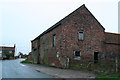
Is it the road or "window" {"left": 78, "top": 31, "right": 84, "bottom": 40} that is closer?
the road

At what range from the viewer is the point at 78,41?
943 inches

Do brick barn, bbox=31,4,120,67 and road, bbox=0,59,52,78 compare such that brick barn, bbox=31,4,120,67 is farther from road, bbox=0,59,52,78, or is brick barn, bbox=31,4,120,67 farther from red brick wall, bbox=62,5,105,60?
road, bbox=0,59,52,78

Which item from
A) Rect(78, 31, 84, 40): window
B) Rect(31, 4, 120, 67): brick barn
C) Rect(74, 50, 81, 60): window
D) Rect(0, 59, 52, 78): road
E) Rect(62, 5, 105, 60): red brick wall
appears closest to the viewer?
Rect(0, 59, 52, 78): road

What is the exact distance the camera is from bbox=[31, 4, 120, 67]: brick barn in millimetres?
23078

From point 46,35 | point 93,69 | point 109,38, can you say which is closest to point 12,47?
point 46,35

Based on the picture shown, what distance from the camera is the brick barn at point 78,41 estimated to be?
75.7ft

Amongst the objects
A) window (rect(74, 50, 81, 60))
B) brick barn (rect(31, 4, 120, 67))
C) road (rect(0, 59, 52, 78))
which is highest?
brick barn (rect(31, 4, 120, 67))

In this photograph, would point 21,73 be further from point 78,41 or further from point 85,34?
point 85,34

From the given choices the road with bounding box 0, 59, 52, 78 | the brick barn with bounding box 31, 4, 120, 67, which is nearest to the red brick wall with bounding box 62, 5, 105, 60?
the brick barn with bounding box 31, 4, 120, 67

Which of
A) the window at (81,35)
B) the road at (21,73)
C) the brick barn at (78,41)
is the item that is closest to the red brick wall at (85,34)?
the brick barn at (78,41)

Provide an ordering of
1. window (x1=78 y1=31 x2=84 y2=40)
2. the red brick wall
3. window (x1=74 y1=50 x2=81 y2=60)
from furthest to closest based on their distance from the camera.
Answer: window (x1=78 y1=31 x2=84 y2=40) → window (x1=74 y1=50 x2=81 y2=60) → the red brick wall

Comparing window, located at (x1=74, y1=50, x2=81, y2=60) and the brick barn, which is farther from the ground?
the brick barn

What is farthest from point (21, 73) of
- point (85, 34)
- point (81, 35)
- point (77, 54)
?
point (85, 34)

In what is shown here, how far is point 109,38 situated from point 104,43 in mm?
2990
